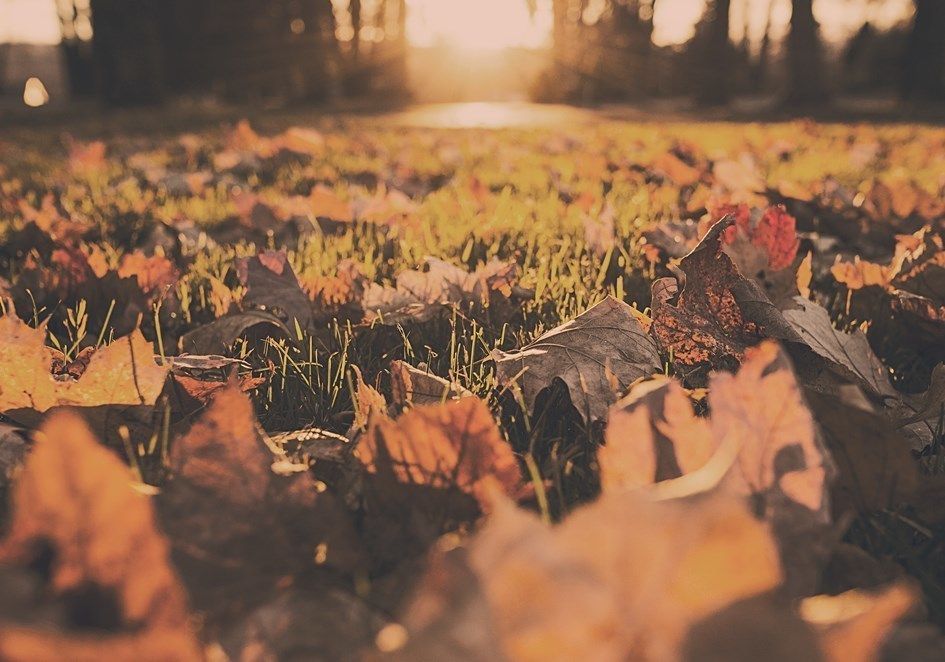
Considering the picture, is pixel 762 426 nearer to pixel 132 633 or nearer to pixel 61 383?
pixel 132 633

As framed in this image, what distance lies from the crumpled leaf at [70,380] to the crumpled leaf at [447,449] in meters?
0.35

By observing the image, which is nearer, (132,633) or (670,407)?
(132,633)

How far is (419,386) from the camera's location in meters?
1.11

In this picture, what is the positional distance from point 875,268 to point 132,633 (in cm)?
161

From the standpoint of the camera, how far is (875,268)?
167cm

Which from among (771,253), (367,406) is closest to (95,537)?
(367,406)

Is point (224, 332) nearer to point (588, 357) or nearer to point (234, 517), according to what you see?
point (588, 357)

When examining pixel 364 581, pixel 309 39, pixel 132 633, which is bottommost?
pixel 364 581

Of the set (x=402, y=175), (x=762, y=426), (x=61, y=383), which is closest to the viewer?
(x=762, y=426)

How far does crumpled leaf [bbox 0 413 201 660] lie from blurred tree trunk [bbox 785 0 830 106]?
1670 centimetres

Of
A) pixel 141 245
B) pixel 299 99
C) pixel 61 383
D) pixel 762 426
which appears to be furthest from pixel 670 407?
pixel 299 99

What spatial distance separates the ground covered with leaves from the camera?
1.43 feet

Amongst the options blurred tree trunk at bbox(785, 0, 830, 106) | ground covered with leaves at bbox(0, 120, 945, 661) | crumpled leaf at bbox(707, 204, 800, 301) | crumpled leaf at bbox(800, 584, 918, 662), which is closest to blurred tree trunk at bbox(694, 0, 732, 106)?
blurred tree trunk at bbox(785, 0, 830, 106)

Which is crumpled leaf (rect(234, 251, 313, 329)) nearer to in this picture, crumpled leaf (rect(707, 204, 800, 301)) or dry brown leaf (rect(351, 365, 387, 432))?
dry brown leaf (rect(351, 365, 387, 432))
